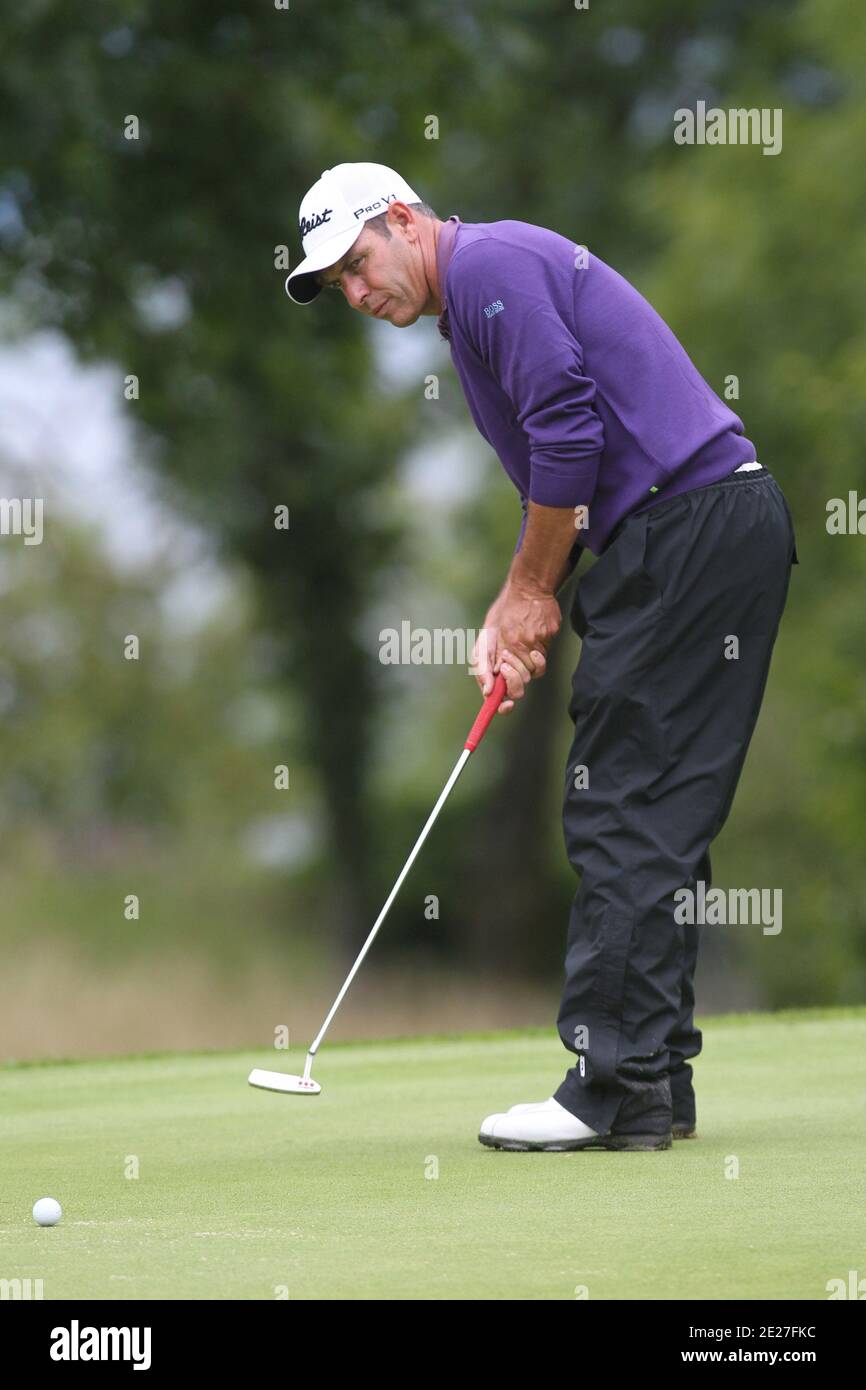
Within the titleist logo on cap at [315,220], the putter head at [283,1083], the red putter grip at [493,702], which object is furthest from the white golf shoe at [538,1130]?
the titleist logo on cap at [315,220]

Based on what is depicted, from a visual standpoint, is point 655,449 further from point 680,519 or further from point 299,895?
point 299,895

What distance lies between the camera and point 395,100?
1425cm

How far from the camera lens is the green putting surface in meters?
2.69

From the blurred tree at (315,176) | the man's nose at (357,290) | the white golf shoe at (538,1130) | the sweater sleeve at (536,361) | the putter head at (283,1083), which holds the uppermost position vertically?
the blurred tree at (315,176)

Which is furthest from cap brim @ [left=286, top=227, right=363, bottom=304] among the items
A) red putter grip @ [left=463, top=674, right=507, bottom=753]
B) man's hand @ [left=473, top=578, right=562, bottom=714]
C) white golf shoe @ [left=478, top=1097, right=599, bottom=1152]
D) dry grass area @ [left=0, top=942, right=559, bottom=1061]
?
dry grass area @ [left=0, top=942, right=559, bottom=1061]

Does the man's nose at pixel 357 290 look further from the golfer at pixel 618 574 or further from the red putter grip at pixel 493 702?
the red putter grip at pixel 493 702

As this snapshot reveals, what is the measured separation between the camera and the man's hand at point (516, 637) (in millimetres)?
4328

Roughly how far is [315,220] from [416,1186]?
1.96 m

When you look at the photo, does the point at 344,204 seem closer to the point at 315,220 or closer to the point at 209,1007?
the point at 315,220

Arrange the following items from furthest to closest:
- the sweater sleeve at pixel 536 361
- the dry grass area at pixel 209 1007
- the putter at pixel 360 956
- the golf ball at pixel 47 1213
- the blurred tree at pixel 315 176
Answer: the dry grass area at pixel 209 1007 → the blurred tree at pixel 315 176 → the putter at pixel 360 956 → the sweater sleeve at pixel 536 361 → the golf ball at pixel 47 1213

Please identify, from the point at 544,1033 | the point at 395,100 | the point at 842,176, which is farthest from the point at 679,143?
the point at 544,1033

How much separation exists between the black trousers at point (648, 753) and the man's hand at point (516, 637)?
0.39ft

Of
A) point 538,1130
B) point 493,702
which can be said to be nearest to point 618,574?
point 493,702

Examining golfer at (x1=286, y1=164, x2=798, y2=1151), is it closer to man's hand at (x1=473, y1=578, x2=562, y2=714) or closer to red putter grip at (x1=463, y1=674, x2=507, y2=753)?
man's hand at (x1=473, y1=578, x2=562, y2=714)
